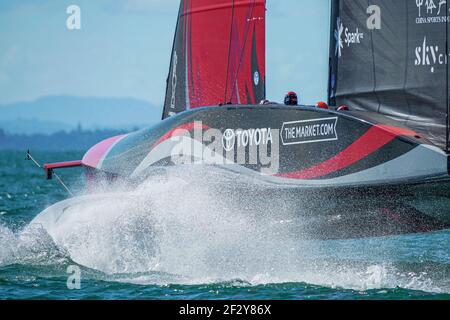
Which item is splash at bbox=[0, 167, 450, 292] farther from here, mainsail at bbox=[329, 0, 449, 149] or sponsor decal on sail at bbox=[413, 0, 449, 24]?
sponsor decal on sail at bbox=[413, 0, 449, 24]

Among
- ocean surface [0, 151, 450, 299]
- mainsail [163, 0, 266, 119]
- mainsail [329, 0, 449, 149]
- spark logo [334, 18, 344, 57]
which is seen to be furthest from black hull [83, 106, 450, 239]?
mainsail [163, 0, 266, 119]

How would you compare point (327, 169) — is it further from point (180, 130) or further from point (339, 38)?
point (339, 38)

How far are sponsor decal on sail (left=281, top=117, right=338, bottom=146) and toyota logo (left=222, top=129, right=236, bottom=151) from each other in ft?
1.91

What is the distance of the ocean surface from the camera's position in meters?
8.73

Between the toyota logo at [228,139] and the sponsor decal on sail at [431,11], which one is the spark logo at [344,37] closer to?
the sponsor decal on sail at [431,11]

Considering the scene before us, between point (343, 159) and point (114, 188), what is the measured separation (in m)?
3.45

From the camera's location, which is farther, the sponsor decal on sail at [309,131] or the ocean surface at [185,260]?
the sponsor decal on sail at [309,131]

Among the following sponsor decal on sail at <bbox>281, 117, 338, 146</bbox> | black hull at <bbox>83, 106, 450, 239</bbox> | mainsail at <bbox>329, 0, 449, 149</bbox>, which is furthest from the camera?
mainsail at <bbox>329, 0, 449, 149</bbox>

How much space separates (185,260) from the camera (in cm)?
970

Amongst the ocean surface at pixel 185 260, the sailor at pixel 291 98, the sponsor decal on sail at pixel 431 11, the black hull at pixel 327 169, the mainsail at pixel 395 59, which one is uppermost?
the sponsor decal on sail at pixel 431 11

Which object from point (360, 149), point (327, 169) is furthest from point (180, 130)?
point (360, 149)

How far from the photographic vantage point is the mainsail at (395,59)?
9734 mm

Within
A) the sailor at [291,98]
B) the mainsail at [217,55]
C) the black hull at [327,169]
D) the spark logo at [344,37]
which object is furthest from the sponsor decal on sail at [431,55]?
the mainsail at [217,55]

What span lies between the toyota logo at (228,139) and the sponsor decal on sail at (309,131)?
583mm
